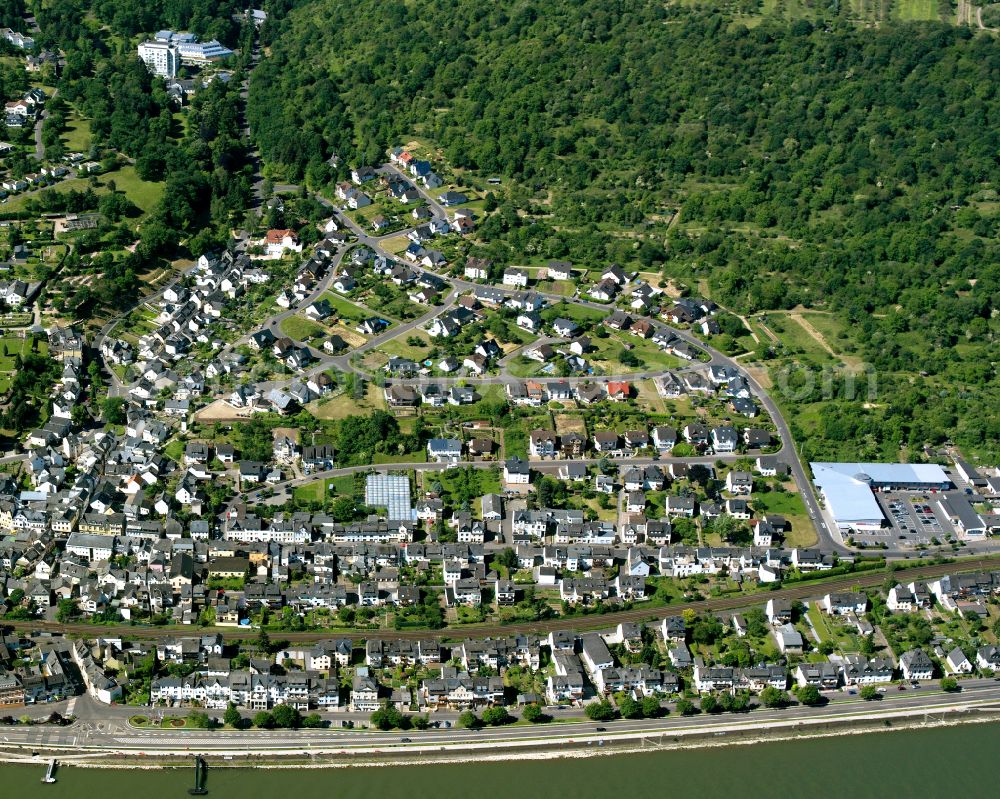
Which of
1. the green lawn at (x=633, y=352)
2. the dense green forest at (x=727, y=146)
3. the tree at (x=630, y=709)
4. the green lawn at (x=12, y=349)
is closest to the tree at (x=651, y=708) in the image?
the tree at (x=630, y=709)

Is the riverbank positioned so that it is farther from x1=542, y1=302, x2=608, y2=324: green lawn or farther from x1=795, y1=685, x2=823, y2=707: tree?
x1=542, y1=302, x2=608, y2=324: green lawn

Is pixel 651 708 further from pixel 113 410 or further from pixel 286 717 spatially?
pixel 113 410

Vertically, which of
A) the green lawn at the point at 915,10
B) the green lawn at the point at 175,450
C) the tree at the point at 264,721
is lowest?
the tree at the point at 264,721

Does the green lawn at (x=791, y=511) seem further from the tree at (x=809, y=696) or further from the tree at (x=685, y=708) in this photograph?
the tree at (x=685, y=708)

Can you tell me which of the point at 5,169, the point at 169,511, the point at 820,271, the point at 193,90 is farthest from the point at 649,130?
the point at 169,511

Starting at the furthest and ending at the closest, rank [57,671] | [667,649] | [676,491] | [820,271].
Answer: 1. [820,271]
2. [676,491]
3. [667,649]
4. [57,671]

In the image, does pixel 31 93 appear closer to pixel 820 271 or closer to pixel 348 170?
pixel 348 170
